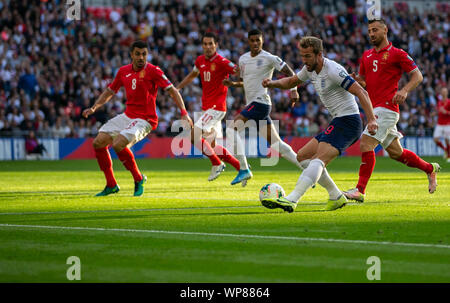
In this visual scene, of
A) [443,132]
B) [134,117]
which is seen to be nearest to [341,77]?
[134,117]

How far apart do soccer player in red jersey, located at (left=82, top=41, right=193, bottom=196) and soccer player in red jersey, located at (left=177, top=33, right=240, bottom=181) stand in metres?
2.59

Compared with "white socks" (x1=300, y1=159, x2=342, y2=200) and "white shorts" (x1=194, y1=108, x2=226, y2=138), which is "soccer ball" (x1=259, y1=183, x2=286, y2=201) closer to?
"white socks" (x1=300, y1=159, x2=342, y2=200)

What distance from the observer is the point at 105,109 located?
3073 cm

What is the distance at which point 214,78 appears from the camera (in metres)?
16.2

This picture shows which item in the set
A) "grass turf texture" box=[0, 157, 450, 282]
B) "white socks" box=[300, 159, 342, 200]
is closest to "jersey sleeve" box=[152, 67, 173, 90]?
"grass turf texture" box=[0, 157, 450, 282]

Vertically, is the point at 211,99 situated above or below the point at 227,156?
above

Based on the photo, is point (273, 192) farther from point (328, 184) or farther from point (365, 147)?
point (365, 147)

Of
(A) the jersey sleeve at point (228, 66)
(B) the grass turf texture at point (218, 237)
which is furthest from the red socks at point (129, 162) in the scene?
(A) the jersey sleeve at point (228, 66)

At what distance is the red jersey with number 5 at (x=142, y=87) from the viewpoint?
13320mm

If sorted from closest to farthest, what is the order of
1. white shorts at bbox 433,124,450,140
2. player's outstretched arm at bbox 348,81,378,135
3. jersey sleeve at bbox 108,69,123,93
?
player's outstretched arm at bbox 348,81,378,135 → jersey sleeve at bbox 108,69,123,93 → white shorts at bbox 433,124,450,140

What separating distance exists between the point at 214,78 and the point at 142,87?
9.96 ft

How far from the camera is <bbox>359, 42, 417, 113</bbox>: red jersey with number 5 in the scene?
11812 mm

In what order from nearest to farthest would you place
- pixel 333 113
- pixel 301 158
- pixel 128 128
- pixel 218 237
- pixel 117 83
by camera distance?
pixel 218 237, pixel 333 113, pixel 301 158, pixel 128 128, pixel 117 83
